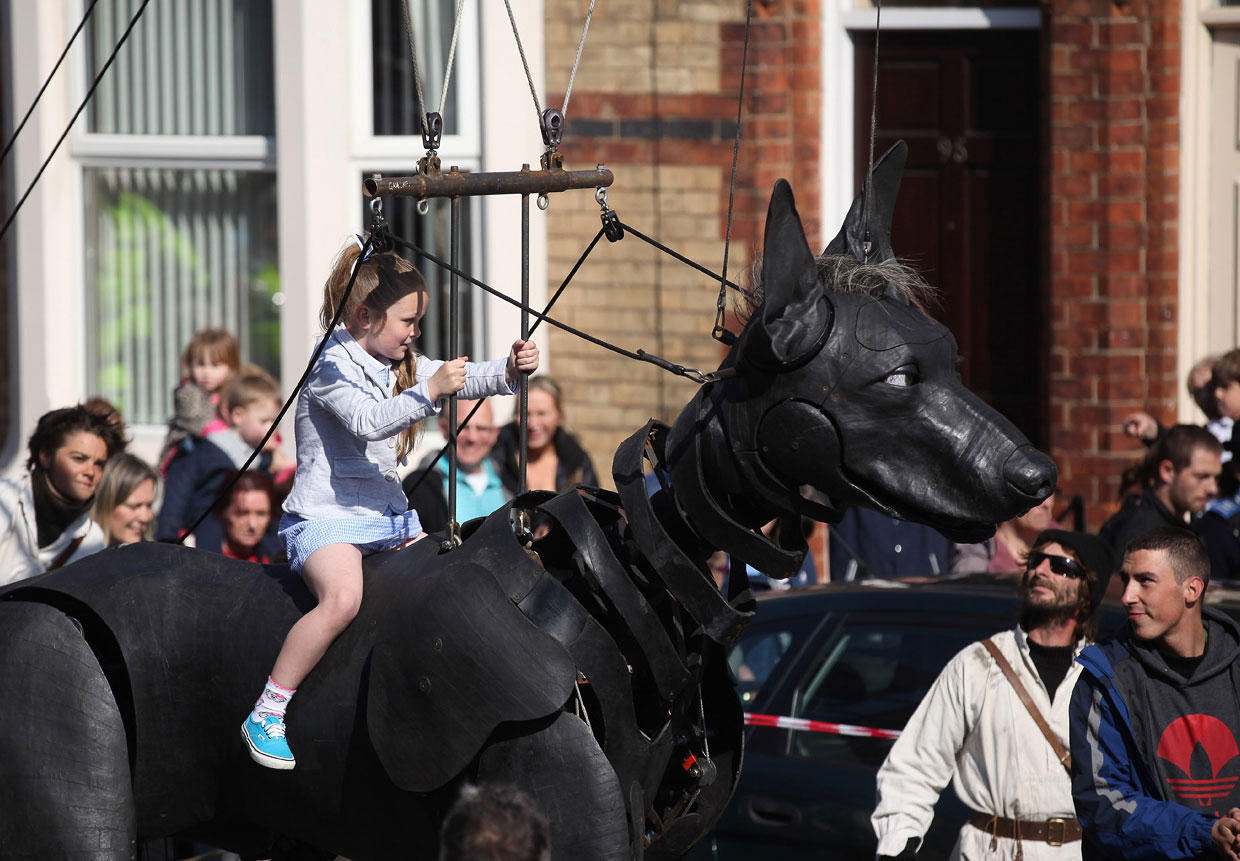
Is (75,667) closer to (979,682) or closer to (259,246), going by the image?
(979,682)

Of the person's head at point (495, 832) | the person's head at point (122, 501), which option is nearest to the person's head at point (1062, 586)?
the person's head at point (495, 832)

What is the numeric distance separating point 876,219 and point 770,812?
2.39m

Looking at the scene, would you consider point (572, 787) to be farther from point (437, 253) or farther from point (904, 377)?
point (437, 253)

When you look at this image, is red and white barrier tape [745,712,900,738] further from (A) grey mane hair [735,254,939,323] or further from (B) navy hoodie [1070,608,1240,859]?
(A) grey mane hair [735,254,939,323]

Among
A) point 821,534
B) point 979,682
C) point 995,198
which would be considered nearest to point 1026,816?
point 979,682

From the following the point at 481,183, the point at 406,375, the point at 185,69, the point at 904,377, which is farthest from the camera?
the point at 185,69

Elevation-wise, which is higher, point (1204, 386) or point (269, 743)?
point (1204, 386)

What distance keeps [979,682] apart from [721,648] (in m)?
1.58

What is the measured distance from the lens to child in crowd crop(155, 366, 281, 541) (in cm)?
712

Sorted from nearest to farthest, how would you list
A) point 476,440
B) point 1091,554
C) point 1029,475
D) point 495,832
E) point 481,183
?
1. point 495,832
2. point 1029,475
3. point 481,183
4. point 1091,554
5. point 476,440

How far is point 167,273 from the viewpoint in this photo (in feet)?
31.2

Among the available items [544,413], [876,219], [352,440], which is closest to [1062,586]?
[876,219]

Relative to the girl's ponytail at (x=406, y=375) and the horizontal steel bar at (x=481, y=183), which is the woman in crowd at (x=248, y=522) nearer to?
the girl's ponytail at (x=406, y=375)

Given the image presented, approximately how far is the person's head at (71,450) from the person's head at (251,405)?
1.16m
